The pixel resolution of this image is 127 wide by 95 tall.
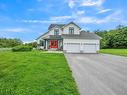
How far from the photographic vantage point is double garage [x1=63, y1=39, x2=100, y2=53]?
39.9 metres

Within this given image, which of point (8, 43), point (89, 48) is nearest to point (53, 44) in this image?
point (89, 48)

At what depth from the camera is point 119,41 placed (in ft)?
200

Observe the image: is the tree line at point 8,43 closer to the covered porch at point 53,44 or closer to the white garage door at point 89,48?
the covered porch at point 53,44

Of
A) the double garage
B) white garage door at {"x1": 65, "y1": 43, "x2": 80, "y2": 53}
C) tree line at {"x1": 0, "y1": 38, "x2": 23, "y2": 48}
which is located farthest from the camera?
tree line at {"x1": 0, "y1": 38, "x2": 23, "y2": 48}

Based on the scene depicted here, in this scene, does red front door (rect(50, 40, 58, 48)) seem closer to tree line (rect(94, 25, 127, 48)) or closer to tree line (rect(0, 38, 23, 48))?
tree line (rect(0, 38, 23, 48))

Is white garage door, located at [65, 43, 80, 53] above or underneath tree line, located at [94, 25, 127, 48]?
underneath

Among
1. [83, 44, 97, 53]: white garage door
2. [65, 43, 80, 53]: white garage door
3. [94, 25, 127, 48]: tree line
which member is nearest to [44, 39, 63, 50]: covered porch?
[65, 43, 80, 53]: white garage door

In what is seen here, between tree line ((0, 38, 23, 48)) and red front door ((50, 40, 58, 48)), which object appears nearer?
red front door ((50, 40, 58, 48))

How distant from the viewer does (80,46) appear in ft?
133

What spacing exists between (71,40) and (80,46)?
2000 mm

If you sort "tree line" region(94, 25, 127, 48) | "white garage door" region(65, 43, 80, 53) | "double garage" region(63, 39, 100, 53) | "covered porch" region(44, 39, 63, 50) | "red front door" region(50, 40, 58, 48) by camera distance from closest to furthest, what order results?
"double garage" region(63, 39, 100, 53)
"white garage door" region(65, 43, 80, 53)
"covered porch" region(44, 39, 63, 50)
"red front door" region(50, 40, 58, 48)
"tree line" region(94, 25, 127, 48)

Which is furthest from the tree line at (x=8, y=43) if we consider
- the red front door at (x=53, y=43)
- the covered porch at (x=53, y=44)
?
the red front door at (x=53, y=43)

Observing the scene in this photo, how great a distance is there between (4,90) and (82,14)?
5481cm

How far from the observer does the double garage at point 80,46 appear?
39.9 meters
